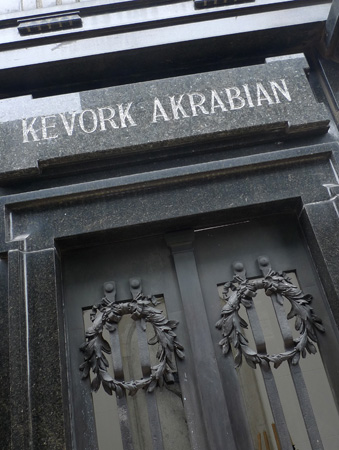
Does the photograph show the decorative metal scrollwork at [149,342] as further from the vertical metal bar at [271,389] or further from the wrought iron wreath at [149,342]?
the vertical metal bar at [271,389]

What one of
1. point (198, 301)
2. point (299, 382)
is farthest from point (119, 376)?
point (299, 382)

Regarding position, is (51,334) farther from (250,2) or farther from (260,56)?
(250,2)

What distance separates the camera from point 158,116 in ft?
12.5

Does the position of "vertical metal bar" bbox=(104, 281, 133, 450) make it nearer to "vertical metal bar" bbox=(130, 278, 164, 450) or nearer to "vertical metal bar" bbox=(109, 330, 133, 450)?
"vertical metal bar" bbox=(109, 330, 133, 450)

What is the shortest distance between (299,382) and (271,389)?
0.64 feet

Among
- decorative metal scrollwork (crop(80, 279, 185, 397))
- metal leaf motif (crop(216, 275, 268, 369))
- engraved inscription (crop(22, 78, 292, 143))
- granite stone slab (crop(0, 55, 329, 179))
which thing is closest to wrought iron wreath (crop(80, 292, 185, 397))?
decorative metal scrollwork (crop(80, 279, 185, 397))

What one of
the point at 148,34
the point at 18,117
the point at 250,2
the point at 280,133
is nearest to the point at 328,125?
the point at 280,133

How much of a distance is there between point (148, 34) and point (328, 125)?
5.49 feet

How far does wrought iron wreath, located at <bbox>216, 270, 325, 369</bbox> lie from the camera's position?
3344 millimetres

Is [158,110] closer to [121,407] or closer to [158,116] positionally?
[158,116]

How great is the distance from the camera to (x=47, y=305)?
3.26m

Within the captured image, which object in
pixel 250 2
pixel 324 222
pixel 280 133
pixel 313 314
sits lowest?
pixel 313 314

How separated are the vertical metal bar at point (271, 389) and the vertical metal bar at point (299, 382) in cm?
14

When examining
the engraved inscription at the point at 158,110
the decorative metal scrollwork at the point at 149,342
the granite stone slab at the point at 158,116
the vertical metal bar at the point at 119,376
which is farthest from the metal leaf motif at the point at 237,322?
the engraved inscription at the point at 158,110
